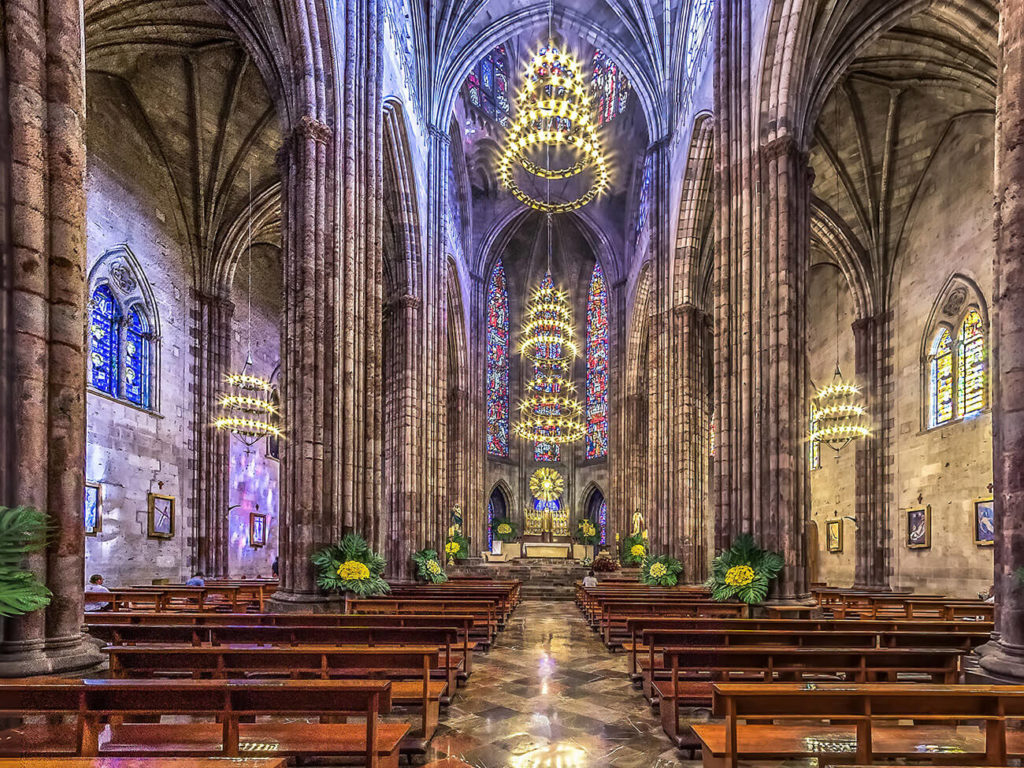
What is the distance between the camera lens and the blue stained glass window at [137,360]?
22.8 metres

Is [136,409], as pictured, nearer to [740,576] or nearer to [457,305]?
[740,576]

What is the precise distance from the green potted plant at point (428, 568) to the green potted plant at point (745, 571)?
9867mm

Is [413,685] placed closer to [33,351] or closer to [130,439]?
[33,351]

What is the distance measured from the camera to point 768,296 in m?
16.1

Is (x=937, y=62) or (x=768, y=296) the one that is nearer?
(x=768, y=296)

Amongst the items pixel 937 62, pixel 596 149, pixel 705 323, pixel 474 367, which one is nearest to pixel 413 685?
pixel 596 149

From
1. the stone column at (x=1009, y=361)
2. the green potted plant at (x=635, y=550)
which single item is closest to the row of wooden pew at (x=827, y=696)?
A: the stone column at (x=1009, y=361)

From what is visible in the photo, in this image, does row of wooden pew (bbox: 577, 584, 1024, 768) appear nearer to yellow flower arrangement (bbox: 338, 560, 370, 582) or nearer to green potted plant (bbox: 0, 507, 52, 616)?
green potted plant (bbox: 0, 507, 52, 616)

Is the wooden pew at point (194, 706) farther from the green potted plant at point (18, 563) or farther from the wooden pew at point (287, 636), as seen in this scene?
the wooden pew at point (287, 636)

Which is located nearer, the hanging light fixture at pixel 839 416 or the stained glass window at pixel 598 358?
the hanging light fixture at pixel 839 416

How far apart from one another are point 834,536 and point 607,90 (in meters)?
26.9

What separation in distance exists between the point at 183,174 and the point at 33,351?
21.2 metres

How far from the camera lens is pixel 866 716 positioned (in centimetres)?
447

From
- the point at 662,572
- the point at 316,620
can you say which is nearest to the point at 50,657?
the point at 316,620
